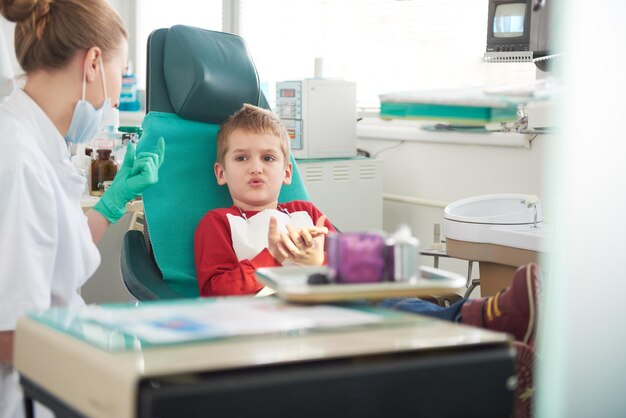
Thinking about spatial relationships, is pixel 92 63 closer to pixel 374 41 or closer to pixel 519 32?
pixel 519 32

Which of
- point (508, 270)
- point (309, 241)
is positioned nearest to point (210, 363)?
point (309, 241)

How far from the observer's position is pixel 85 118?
1679mm

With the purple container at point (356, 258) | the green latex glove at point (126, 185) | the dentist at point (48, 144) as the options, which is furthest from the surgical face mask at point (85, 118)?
the purple container at point (356, 258)

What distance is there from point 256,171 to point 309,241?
549mm

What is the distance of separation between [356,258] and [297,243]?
64 cm

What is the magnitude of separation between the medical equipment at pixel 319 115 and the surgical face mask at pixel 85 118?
67.1 inches

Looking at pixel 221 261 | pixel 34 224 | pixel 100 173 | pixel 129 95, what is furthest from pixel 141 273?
pixel 129 95

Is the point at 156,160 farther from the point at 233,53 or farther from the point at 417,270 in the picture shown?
the point at 417,270

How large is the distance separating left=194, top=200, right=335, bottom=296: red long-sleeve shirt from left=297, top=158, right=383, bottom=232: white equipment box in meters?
1.12

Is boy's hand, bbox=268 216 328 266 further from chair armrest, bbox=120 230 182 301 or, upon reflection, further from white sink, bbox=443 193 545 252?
white sink, bbox=443 193 545 252

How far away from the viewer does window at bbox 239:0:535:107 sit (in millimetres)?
3541

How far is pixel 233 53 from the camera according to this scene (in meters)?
2.43

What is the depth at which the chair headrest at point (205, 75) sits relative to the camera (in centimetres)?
235


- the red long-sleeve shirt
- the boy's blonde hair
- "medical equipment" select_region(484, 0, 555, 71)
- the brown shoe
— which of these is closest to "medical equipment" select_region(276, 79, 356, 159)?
"medical equipment" select_region(484, 0, 555, 71)
